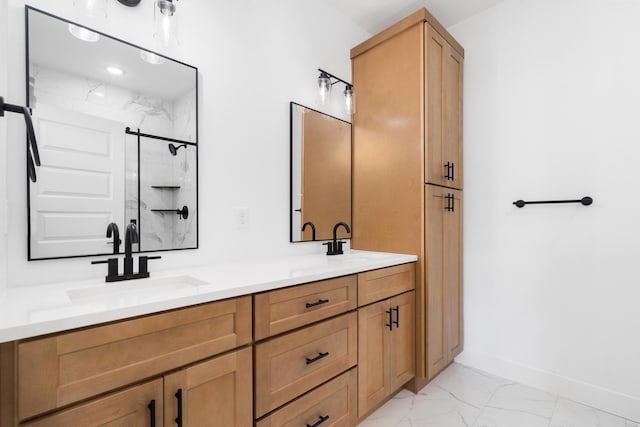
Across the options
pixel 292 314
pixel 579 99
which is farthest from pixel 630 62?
pixel 292 314

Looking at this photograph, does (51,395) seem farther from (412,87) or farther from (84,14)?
(412,87)

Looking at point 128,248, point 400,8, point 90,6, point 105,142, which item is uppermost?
point 400,8

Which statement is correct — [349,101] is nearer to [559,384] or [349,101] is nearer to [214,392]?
[214,392]

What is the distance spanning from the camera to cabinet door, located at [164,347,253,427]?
96cm

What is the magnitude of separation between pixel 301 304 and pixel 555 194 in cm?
186

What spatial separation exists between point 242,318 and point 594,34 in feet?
8.52

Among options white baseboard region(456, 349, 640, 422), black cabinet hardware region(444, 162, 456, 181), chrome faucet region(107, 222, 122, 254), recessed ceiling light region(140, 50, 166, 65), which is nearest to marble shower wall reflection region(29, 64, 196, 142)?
recessed ceiling light region(140, 50, 166, 65)

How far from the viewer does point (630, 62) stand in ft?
5.93

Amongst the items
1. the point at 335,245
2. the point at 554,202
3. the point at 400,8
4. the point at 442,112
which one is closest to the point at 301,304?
the point at 335,245

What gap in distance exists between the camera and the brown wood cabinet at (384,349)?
1641 mm

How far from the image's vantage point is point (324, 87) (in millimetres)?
2182

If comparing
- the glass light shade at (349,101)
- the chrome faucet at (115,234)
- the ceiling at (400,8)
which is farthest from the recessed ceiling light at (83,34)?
the ceiling at (400,8)

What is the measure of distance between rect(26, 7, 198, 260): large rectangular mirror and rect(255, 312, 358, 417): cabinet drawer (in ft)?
2.33

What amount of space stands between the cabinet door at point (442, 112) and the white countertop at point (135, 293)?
830mm
